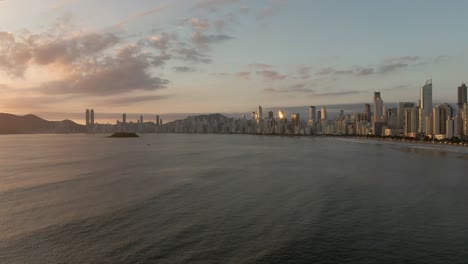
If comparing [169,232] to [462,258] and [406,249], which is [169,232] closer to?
[406,249]

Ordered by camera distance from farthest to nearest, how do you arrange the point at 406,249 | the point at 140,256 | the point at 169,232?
the point at 169,232 < the point at 406,249 < the point at 140,256

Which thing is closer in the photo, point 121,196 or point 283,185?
point 121,196

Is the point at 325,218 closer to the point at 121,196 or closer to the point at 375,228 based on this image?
the point at 375,228

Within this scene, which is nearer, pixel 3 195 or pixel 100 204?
pixel 100 204

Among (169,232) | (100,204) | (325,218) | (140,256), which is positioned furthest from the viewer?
(100,204)

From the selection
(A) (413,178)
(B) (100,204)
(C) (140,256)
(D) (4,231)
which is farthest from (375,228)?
(A) (413,178)

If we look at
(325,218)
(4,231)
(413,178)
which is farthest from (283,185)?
(4,231)

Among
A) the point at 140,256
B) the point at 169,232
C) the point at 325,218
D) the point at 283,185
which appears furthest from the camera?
the point at 283,185

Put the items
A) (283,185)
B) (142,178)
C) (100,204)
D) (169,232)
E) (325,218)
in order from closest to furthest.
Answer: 1. (169,232)
2. (325,218)
3. (100,204)
4. (283,185)
5. (142,178)
